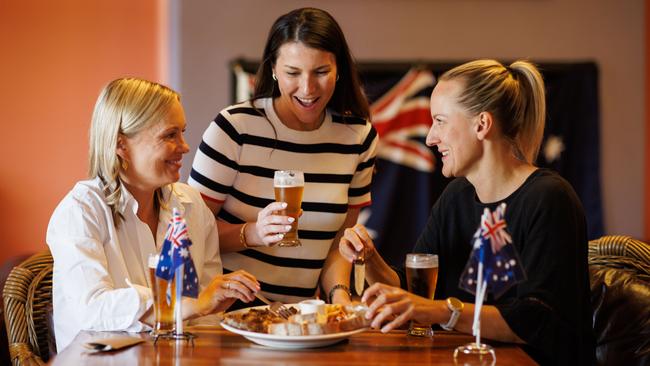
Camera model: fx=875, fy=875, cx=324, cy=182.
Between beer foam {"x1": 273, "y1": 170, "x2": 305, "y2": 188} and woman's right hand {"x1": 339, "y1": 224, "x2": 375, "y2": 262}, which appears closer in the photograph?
woman's right hand {"x1": 339, "y1": 224, "x2": 375, "y2": 262}

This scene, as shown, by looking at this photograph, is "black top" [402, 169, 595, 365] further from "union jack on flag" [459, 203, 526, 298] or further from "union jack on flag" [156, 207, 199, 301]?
"union jack on flag" [156, 207, 199, 301]

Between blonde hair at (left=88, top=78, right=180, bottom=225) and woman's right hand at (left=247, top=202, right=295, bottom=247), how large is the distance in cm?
39

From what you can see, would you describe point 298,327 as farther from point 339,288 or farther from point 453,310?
point 339,288

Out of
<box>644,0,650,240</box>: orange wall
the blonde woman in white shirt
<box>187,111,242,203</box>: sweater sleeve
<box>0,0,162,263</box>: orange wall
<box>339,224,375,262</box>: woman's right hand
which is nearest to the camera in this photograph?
the blonde woman in white shirt

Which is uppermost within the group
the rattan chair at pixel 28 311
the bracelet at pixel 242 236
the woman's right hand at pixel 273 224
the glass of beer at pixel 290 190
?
the glass of beer at pixel 290 190

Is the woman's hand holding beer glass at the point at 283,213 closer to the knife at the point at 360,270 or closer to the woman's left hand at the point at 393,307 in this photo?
the knife at the point at 360,270

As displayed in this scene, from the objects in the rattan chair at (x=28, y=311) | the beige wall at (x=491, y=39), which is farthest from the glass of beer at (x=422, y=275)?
the beige wall at (x=491, y=39)

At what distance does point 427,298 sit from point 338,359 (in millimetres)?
333

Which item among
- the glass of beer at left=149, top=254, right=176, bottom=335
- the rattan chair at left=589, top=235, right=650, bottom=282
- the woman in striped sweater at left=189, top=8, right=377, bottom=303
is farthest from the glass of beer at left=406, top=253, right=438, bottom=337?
the rattan chair at left=589, top=235, right=650, bottom=282

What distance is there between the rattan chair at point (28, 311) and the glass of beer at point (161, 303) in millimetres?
514

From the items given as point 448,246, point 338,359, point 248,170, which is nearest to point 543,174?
point 448,246

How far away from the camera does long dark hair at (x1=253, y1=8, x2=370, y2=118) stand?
2621 millimetres

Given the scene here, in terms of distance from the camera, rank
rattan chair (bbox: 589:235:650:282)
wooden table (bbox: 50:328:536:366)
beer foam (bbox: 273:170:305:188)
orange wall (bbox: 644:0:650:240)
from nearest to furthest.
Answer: wooden table (bbox: 50:328:536:366) < beer foam (bbox: 273:170:305:188) < rattan chair (bbox: 589:235:650:282) < orange wall (bbox: 644:0:650:240)

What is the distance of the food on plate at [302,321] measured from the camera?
1.99 m
